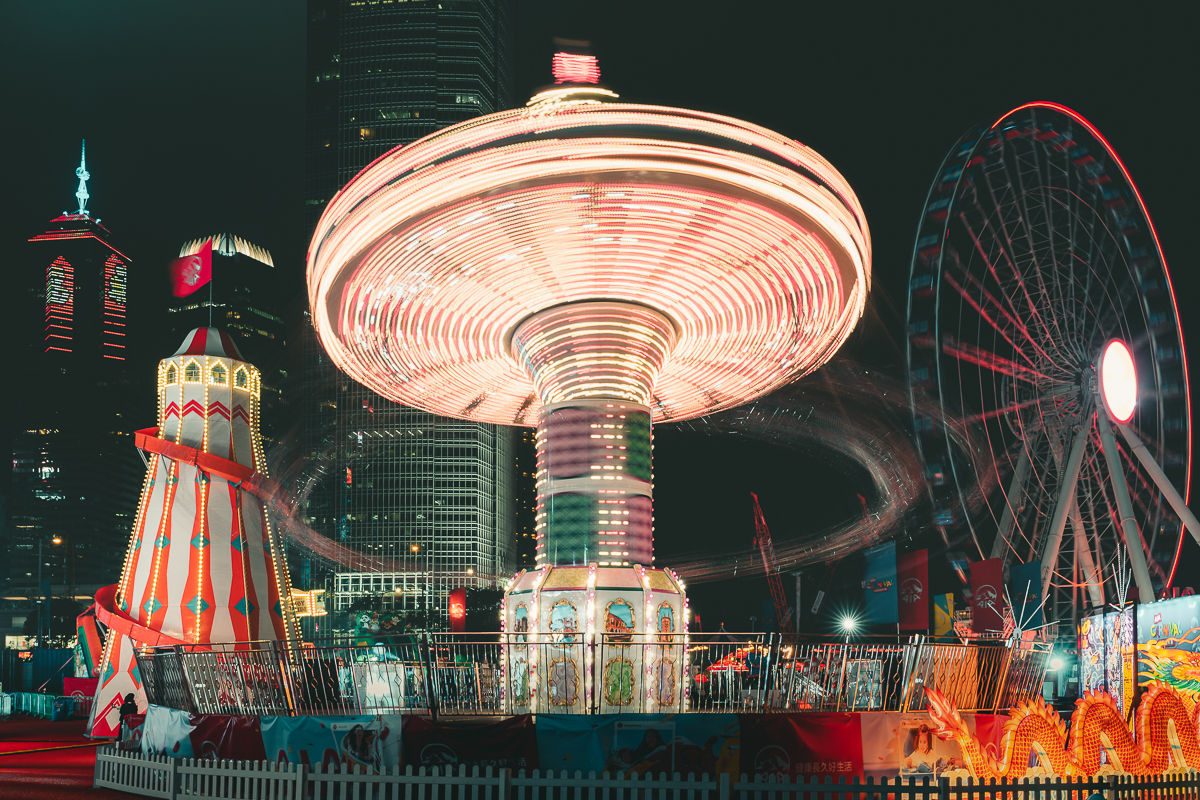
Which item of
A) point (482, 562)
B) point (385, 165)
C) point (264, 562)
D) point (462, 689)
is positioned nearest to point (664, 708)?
point (462, 689)

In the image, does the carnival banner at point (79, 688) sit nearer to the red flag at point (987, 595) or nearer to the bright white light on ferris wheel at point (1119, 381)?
the red flag at point (987, 595)

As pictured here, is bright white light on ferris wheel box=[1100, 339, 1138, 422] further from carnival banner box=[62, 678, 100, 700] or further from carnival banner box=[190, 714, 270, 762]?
carnival banner box=[62, 678, 100, 700]

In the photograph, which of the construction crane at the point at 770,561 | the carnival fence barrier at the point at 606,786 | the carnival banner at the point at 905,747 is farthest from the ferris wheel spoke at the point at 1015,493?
the construction crane at the point at 770,561

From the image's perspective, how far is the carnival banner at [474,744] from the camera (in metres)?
13.6

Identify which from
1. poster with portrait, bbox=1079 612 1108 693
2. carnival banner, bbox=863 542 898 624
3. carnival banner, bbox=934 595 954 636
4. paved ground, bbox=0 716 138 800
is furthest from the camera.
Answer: carnival banner, bbox=934 595 954 636

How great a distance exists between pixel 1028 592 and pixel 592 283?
17391 millimetres

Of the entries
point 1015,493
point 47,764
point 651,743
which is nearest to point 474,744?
point 651,743

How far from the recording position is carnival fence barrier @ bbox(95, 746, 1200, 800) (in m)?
11.0

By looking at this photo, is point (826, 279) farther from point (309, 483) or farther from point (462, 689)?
point (309, 483)

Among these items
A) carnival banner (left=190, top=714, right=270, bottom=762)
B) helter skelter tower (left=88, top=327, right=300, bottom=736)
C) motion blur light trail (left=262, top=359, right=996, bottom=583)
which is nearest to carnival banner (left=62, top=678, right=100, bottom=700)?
helter skelter tower (left=88, top=327, right=300, bottom=736)

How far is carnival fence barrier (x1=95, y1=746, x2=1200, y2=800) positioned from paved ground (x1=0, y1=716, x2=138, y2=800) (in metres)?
3.01

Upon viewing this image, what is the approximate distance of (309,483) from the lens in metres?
134

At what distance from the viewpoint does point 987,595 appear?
34750 millimetres

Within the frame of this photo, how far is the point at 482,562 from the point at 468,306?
108 metres
